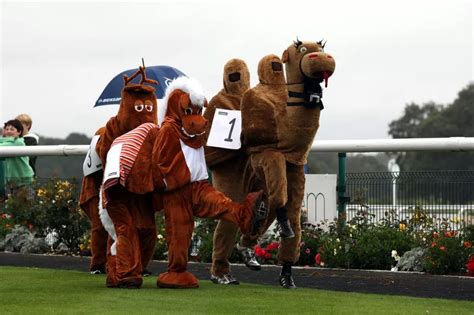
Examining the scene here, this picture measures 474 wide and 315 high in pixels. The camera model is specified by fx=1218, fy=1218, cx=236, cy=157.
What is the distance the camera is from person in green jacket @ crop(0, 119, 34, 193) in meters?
18.0

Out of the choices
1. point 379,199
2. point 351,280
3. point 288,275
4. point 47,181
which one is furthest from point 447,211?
point 47,181

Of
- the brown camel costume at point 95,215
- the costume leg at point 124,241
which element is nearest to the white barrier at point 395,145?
the brown camel costume at point 95,215

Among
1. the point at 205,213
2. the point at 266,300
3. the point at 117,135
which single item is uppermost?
the point at 117,135

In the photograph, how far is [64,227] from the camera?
16422 millimetres

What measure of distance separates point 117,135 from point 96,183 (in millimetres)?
1162

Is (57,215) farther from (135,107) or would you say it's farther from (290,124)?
(290,124)

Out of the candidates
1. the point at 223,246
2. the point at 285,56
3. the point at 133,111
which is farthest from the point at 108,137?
the point at 285,56

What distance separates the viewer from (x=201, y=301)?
393 inches

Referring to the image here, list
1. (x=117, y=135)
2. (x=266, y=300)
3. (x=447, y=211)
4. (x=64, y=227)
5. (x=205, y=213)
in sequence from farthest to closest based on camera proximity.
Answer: (x=64, y=227), (x=447, y=211), (x=117, y=135), (x=205, y=213), (x=266, y=300)

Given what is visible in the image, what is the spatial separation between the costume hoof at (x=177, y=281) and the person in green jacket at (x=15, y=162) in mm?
7228

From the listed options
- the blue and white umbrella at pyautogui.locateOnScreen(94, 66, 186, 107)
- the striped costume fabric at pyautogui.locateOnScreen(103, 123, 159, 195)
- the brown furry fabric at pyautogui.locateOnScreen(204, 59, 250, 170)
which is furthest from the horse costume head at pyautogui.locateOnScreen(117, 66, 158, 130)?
the blue and white umbrella at pyautogui.locateOnScreen(94, 66, 186, 107)

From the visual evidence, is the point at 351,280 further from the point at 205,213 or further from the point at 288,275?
the point at 205,213

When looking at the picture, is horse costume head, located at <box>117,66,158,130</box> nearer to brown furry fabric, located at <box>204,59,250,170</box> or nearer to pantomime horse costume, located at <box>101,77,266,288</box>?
pantomime horse costume, located at <box>101,77,266,288</box>

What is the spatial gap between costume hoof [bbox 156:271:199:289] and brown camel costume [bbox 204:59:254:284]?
74 cm
